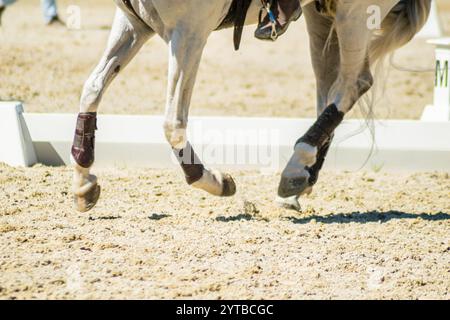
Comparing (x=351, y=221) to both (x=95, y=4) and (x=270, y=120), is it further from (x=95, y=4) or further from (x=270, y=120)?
(x=95, y=4)

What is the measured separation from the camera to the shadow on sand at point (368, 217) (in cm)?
493

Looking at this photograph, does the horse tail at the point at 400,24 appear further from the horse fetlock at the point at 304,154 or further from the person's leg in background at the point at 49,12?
the person's leg in background at the point at 49,12

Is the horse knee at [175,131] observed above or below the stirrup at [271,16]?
below

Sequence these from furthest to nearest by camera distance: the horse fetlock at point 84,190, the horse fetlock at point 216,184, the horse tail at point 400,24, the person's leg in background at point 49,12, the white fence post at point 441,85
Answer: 1. the person's leg in background at point 49,12
2. the white fence post at point 441,85
3. the horse tail at point 400,24
4. the horse fetlock at point 216,184
5. the horse fetlock at point 84,190

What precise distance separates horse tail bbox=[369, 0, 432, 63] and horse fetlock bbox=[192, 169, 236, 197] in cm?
125

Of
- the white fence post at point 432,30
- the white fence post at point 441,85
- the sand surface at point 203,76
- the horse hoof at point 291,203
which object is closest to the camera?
the horse hoof at point 291,203

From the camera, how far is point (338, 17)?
5.17m

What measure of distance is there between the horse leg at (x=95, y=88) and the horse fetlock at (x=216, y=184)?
594 mm

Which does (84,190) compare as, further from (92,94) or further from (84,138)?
(92,94)

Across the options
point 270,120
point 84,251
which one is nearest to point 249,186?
point 270,120

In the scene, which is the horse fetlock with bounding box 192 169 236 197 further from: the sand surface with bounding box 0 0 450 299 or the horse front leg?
the horse front leg

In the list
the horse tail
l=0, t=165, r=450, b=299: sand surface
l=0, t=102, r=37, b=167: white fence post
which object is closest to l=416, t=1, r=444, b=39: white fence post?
l=0, t=165, r=450, b=299: sand surface

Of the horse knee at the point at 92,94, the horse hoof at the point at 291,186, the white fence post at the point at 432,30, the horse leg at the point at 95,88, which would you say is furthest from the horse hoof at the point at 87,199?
the white fence post at the point at 432,30
